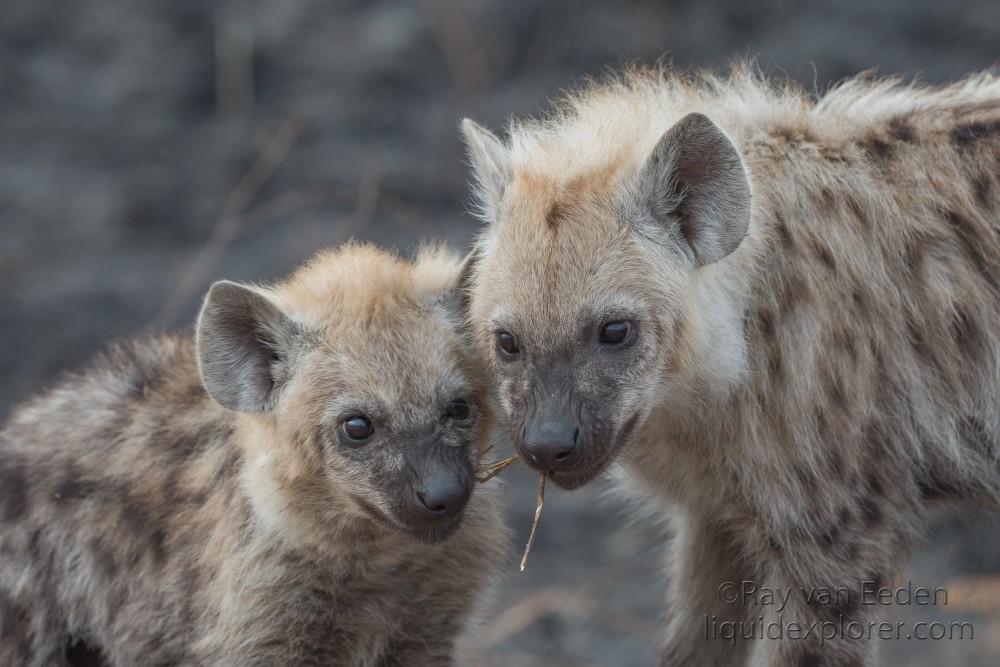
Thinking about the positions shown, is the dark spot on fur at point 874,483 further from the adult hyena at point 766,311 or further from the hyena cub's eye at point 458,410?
the hyena cub's eye at point 458,410

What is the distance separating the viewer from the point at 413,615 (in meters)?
3.47

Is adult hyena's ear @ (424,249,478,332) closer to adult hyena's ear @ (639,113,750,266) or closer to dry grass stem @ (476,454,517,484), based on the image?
dry grass stem @ (476,454,517,484)

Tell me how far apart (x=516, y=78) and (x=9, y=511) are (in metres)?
3.60

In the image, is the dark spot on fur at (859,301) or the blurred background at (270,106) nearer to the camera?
the dark spot on fur at (859,301)

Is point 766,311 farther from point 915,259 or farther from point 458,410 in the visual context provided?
point 458,410

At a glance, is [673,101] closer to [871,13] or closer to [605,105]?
[605,105]

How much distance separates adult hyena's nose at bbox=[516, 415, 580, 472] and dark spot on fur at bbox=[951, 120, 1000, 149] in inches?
48.1

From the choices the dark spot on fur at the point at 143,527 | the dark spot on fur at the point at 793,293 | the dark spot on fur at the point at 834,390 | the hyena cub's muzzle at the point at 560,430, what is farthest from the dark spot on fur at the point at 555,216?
the dark spot on fur at the point at 143,527

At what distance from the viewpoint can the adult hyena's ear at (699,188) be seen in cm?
308

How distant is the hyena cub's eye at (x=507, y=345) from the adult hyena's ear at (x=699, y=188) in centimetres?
42

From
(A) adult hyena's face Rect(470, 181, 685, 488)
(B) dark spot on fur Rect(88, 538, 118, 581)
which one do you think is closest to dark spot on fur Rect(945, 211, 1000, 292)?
(A) adult hyena's face Rect(470, 181, 685, 488)

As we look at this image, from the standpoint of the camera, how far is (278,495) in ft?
10.9

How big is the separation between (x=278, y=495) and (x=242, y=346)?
13.5 inches

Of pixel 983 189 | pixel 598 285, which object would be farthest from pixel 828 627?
pixel 983 189
